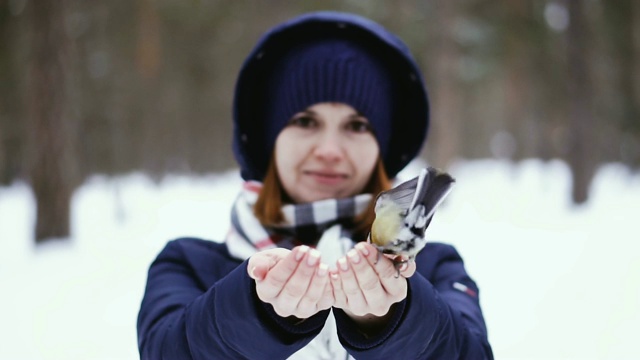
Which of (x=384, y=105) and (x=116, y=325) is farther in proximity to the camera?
(x=116, y=325)

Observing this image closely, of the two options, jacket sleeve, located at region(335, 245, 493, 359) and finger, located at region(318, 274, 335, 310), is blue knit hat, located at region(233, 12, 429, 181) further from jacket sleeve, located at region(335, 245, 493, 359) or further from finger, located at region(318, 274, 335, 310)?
finger, located at region(318, 274, 335, 310)

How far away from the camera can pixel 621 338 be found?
3451 mm

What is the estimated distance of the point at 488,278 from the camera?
514 cm

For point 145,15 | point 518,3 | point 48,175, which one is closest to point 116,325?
point 48,175

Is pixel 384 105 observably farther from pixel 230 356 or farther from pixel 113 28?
pixel 113 28

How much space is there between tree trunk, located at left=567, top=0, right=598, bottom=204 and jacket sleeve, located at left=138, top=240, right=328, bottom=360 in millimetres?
9651

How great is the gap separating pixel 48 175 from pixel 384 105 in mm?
6822

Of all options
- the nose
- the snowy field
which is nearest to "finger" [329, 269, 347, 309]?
the nose

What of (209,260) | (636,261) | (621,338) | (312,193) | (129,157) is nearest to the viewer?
(209,260)

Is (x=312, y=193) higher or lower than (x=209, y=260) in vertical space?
higher

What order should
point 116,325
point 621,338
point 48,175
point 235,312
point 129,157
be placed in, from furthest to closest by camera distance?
point 129,157
point 48,175
point 116,325
point 621,338
point 235,312

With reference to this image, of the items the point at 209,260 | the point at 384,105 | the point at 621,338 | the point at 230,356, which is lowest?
the point at 621,338

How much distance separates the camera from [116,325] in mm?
3980

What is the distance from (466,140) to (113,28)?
25.3 m
